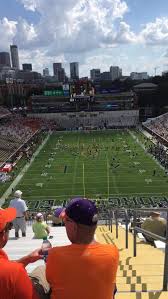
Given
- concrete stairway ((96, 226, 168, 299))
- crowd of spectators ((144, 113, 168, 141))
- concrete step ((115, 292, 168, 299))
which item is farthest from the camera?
crowd of spectators ((144, 113, 168, 141))

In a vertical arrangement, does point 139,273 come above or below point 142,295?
below

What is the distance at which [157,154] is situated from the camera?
5031 cm

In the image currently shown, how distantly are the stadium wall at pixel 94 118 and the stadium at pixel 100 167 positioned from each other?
0.69ft

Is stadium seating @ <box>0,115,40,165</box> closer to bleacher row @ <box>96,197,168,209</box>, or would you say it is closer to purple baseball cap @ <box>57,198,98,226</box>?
bleacher row @ <box>96,197,168,209</box>

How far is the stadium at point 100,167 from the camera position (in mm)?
6301

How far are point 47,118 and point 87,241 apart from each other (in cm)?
8925

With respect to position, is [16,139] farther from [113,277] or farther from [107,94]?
[113,277]

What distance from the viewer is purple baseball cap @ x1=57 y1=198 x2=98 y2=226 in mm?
3076

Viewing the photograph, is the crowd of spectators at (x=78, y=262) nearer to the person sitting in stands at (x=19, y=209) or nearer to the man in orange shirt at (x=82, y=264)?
the man in orange shirt at (x=82, y=264)

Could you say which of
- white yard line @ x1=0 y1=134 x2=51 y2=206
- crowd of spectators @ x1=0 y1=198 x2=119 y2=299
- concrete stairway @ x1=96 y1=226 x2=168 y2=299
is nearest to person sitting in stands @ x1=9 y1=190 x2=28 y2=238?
concrete stairway @ x1=96 y1=226 x2=168 y2=299

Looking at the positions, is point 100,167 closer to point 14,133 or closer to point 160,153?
point 160,153

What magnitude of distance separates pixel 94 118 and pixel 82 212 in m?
89.2

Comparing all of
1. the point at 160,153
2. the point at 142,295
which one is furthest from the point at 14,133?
→ the point at 142,295

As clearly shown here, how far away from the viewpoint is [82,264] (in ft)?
9.86
